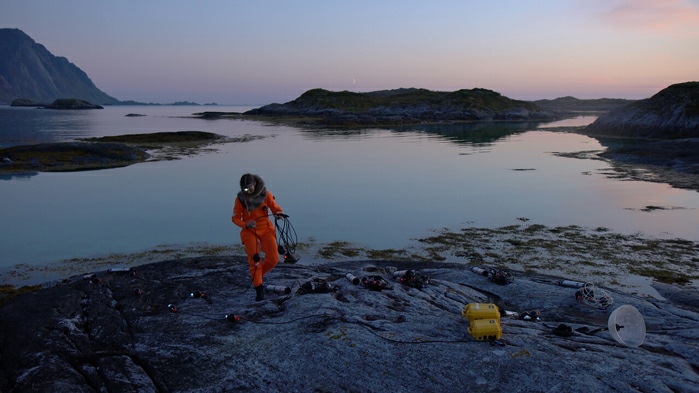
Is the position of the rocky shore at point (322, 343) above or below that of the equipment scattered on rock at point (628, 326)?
below

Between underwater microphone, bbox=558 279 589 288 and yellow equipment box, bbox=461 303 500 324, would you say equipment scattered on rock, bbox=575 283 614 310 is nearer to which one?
underwater microphone, bbox=558 279 589 288

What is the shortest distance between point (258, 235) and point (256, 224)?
0.85 ft

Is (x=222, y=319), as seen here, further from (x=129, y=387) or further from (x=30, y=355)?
(x=30, y=355)

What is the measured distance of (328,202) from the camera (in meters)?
25.1

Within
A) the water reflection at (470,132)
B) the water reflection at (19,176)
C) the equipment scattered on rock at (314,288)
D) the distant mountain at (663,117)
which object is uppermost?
the distant mountain at (663,117)

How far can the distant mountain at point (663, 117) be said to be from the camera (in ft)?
180

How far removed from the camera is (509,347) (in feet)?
24.4

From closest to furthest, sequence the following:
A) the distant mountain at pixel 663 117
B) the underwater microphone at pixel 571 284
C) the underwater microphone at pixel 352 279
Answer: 1. the underwater microphone at pixel 352 279
2. the underwater microphone at pixel 571 284
3. the distant mountain at pixel 663 117

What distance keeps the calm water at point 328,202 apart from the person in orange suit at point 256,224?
8.15 meters

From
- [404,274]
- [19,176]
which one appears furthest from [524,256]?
[19,176]

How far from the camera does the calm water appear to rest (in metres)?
18.8

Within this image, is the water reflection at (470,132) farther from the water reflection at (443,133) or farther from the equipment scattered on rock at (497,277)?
the equipment scattered on rock at (497,277)

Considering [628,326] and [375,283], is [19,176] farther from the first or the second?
[628,326]

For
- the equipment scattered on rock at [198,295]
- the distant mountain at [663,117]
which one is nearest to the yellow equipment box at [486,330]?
the equipment scattered on rock at [198,295]
